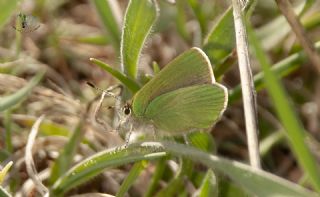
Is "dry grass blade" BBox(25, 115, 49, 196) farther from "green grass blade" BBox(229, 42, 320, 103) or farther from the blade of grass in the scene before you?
"green grass blade" BBox(229, 42, 320, 103)

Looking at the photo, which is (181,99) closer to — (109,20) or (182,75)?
(182,75)

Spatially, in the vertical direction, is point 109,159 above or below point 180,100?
below

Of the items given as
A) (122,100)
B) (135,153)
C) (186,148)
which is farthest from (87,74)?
(186,148)

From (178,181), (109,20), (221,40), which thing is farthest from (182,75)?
(109,20)

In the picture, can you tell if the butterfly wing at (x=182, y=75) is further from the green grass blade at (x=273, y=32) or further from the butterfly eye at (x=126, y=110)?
the green grass blade at (x=273, y=32)

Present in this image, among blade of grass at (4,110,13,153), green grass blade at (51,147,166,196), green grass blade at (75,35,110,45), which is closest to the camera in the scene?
green grass blade at (51,147,166,196)

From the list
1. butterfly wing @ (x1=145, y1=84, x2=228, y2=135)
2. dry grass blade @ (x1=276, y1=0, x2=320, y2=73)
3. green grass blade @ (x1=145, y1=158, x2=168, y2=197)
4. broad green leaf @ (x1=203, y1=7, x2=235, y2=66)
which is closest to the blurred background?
broad green leaf @ (x1=203, y1=7, x2=235, y2=66)

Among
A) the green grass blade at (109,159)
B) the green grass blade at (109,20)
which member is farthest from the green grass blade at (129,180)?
the green grass blade at (109,20)
